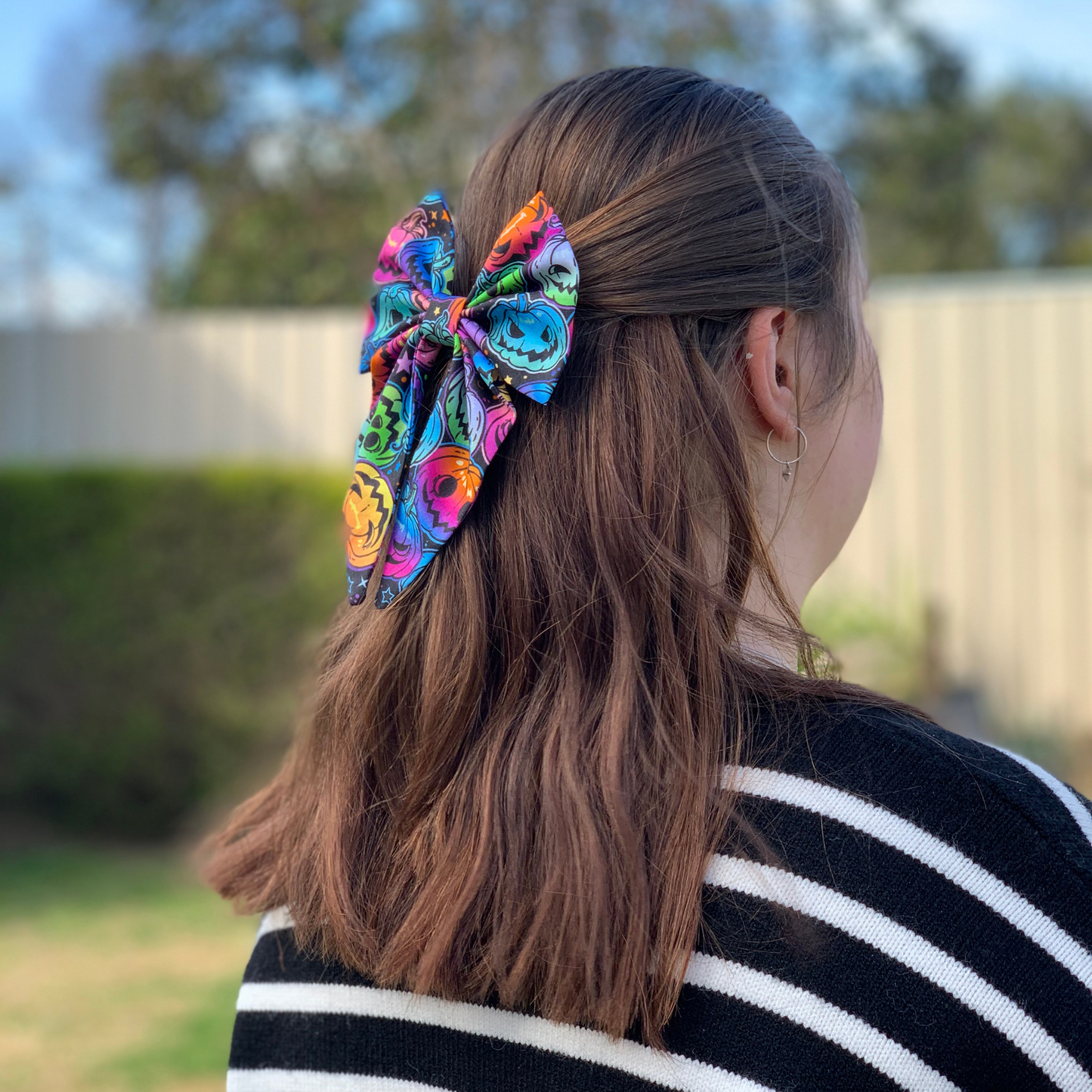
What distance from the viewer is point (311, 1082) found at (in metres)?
0.98

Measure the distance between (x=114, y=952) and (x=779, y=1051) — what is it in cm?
380

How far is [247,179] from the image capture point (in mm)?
11023

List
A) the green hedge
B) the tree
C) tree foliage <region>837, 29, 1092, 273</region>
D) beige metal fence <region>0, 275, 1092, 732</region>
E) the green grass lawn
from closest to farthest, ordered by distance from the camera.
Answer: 1. the green grass lawn
2. the green hedge
3. beige metal fence <region>0, 275, 1092, 732</region>
4. the tree
5. tree foliage <region>837, 29, 1092, 273</region>

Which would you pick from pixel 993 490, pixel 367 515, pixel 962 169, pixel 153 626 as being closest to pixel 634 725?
pixel 367 515

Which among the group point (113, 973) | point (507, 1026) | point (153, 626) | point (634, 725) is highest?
point (634, 725)

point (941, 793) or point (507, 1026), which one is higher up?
point (941, 793)

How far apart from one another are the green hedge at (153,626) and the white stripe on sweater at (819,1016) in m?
4.44

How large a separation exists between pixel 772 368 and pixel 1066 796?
1.33 feet

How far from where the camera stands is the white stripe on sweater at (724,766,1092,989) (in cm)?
76

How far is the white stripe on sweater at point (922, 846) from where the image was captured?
0.76 meters

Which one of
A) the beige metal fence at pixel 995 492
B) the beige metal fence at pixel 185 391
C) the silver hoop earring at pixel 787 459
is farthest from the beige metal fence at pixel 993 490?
the silver hoop earring at pixel 787 459

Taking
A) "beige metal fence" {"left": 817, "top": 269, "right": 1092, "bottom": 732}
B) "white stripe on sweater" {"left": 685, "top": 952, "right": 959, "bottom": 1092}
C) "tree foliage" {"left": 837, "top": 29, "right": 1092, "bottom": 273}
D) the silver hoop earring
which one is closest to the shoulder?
"white stripe on sweater" {"left": 685, "top": 952, "right": 959, "bottom": 1092}

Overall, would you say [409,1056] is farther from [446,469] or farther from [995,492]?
[995,492]

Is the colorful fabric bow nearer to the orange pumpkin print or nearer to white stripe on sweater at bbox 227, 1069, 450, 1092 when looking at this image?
the orange pumpkin print
